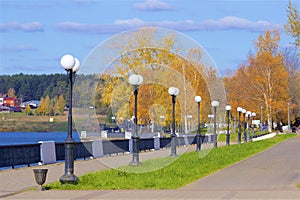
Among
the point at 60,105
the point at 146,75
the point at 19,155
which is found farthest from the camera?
the point at 60,105

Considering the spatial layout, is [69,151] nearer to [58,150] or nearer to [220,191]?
[220,191]

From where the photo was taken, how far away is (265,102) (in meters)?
92.1

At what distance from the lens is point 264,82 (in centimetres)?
8988

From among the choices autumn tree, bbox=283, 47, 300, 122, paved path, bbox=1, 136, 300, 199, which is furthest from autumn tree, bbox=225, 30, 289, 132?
paved path, bbox=1, 136, 300, 199

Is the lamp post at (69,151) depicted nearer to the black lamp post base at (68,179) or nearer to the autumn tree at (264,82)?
the black lamp post base at (68,179)

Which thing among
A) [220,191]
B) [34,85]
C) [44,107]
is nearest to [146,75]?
[220,191]

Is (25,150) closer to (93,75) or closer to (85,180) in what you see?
(93,75)

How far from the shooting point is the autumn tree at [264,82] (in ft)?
292

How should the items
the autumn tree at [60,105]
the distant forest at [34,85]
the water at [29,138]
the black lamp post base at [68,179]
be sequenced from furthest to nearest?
the distant forest at [34,85] → the water at [29,138] → the autumn tree at [60,105] → the black lamp post base at [68,179]

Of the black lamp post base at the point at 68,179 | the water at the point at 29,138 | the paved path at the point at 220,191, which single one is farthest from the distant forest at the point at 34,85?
the black lamp post base at the point at 68,179

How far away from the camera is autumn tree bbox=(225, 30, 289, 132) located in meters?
88.9

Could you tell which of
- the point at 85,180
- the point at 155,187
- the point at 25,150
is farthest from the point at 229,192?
the point at 25,150

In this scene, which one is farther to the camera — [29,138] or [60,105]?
[29,138]

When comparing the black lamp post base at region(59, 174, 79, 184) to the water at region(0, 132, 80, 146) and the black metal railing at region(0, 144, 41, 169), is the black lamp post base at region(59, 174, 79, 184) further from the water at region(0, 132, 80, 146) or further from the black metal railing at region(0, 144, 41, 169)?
the water at region(0, 132, 80, 146)
